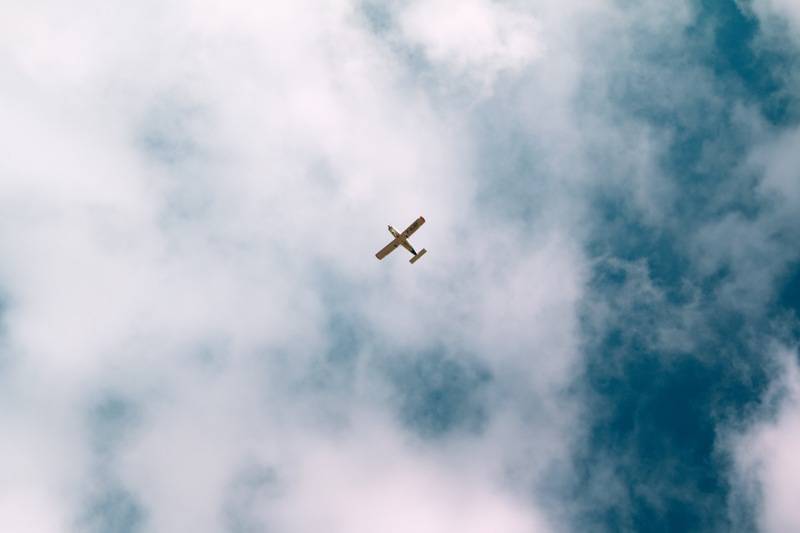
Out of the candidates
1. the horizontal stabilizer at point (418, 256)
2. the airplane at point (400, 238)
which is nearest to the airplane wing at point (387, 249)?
the airplane at point (400, 238)

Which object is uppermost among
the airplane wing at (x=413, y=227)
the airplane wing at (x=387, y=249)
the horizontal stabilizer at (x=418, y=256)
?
the horizontal stabilizer at (x=418, y=256)

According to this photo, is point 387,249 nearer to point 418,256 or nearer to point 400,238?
point 400,238

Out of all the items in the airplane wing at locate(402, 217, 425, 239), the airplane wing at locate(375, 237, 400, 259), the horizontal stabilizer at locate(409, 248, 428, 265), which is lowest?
the airplane wing at locate(375, 237, 400, 259)

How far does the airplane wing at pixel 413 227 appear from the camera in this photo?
116 meters

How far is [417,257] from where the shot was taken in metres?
128

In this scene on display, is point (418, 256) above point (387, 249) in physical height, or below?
above

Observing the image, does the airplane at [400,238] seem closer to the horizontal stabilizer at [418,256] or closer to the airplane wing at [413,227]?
the airplane wing at [413,227]

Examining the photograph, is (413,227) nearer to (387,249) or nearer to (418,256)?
(387,249)

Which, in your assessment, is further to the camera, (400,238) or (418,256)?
(418,256)

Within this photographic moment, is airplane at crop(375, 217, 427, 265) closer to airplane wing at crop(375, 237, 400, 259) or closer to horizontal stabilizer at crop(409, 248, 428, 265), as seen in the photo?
airplane wing at crop(375, 237, 400, 259)

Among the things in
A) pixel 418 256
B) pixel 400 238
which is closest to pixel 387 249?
pixel 400 238

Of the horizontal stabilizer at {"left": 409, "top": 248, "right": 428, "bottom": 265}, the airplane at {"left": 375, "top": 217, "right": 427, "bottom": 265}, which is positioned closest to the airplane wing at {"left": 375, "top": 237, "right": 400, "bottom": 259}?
the airplane at {"left": 375, "top": 217, "right": 427, "bottom": 265}

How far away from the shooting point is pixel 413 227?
384 feet

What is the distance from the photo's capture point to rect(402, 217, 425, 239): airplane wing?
116 meters
